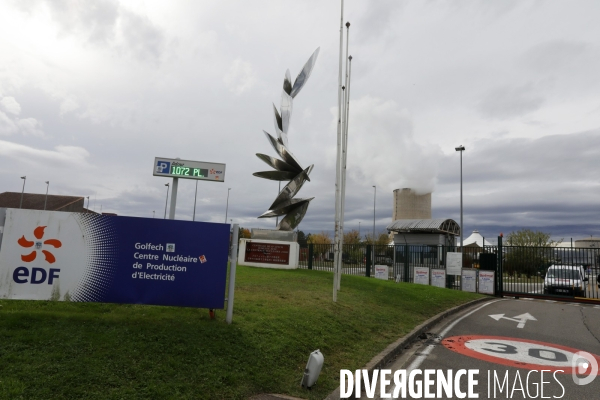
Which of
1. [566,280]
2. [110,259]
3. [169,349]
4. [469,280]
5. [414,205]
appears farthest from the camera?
[414,205]

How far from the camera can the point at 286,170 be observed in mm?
19750

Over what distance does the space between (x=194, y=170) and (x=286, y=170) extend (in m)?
11.6

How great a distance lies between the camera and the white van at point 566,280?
1814cm

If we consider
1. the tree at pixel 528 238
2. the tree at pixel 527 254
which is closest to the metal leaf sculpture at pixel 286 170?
the tree at pixel 527 254

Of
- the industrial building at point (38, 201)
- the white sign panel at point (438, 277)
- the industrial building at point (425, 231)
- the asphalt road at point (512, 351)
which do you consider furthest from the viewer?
the industrial building at point (38, 201)

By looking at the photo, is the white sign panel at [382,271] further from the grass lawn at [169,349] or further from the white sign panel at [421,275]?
the grass lawn at [169,349]

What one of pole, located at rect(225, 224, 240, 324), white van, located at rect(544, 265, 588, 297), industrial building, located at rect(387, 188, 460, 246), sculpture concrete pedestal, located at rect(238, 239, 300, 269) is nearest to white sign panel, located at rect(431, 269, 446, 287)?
white van, located at rect(544, 265, 588, 297)

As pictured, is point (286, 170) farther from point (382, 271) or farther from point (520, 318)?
point (520, 318)

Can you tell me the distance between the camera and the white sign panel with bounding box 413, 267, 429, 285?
20.5 metres

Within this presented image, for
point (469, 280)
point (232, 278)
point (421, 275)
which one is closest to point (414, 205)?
point (421, 275)

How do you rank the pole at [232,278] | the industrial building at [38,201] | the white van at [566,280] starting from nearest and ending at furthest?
the pole at [232,278] → the white van at [566,280] → the industrial building at [38,201]

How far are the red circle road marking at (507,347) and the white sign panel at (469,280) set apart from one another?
36.3 feet

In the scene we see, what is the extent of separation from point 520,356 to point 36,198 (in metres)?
75.1

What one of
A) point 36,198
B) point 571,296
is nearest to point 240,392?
point 571,296
